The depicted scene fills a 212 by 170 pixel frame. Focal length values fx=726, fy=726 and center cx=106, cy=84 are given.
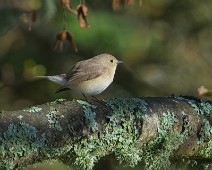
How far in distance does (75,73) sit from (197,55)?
467 centimetres

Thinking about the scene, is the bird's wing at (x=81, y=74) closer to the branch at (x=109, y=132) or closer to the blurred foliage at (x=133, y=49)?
the branch at (x=109, y=132)

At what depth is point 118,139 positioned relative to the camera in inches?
146

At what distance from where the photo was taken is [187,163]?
4.32 metres

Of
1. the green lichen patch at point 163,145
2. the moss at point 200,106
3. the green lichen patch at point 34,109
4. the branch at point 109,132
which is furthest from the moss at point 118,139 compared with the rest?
the moss at point 200,106

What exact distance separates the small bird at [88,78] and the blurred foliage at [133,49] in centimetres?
307

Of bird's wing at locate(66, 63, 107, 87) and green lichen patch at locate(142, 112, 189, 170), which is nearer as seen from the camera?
green lichen patch at locate(142, 112, 189, 170)

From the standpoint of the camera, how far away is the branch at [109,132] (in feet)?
10.6

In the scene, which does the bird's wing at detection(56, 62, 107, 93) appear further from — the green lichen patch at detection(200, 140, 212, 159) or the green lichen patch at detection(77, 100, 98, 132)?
the green lichen patch at detection(77, 100, 98, 132)

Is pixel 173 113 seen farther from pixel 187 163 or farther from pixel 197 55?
pixel 197 55

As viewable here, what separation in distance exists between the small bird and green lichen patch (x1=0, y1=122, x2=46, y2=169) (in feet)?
6.25

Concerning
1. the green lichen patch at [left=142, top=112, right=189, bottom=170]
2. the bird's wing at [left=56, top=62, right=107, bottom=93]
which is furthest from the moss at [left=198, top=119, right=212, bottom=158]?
the bird's wing at [left=56, top=62, right=107, bottom=93]

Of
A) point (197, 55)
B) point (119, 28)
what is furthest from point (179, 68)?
point (119, 28)

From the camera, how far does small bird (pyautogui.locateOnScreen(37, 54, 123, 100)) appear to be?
17.1 ft

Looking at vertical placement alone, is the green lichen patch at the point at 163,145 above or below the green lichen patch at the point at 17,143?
below
